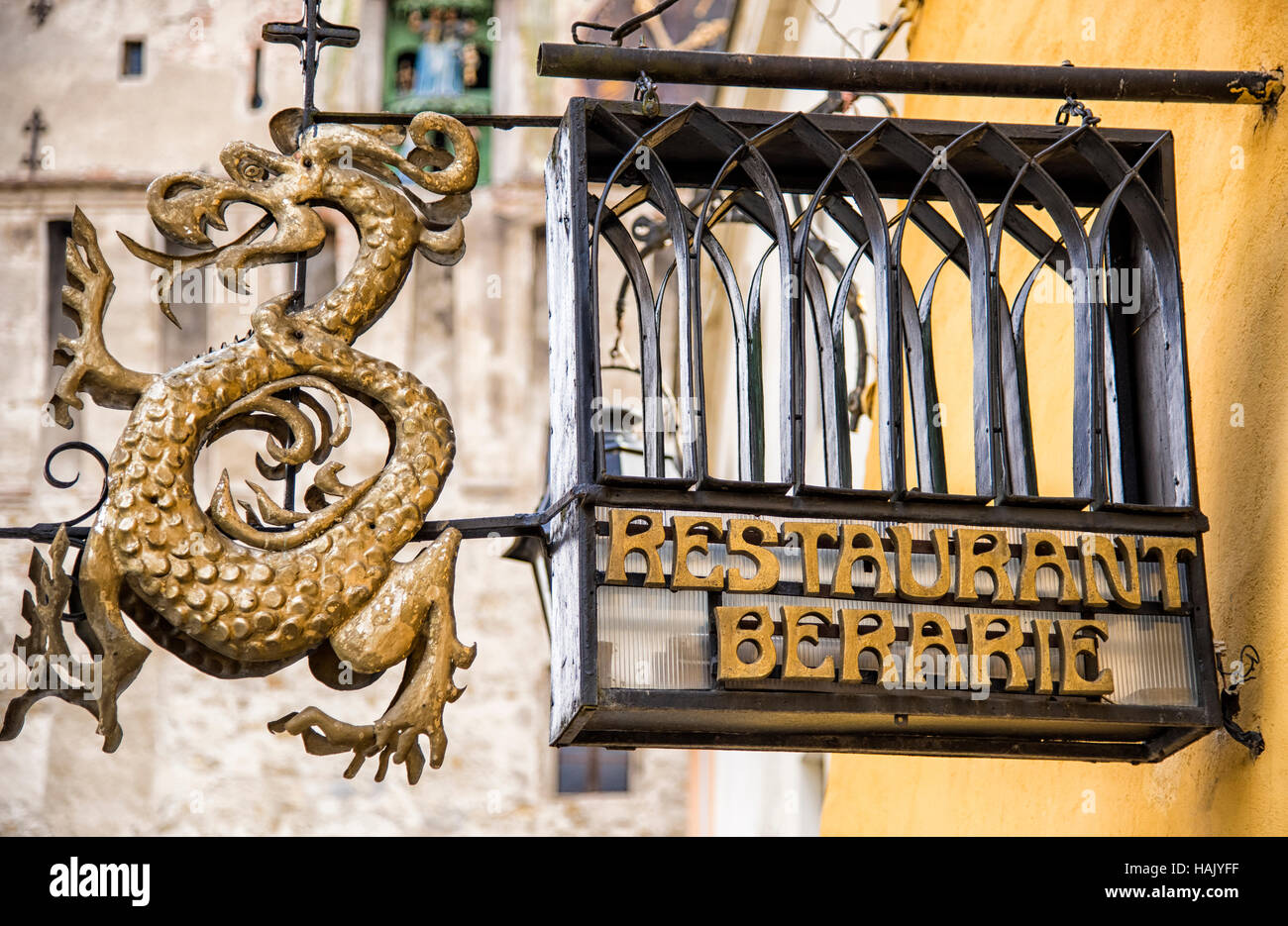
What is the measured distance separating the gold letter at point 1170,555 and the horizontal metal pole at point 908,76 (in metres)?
0.92

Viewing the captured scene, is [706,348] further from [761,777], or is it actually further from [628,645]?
[628,645]

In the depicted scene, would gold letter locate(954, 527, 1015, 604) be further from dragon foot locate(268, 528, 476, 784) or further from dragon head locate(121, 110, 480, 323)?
dragon head locate(121, 110, 480, 323)

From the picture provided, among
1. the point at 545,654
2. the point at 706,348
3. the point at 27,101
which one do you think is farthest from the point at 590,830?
the point at 27,101

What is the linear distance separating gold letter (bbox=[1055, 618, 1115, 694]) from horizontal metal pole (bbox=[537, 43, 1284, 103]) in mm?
1069

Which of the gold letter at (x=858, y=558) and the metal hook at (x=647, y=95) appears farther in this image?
the metal hook at (x=647, y=95)

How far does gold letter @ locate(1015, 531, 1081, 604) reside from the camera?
145 inches

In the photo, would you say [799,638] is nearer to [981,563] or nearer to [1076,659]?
[981,563]

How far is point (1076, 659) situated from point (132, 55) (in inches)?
609

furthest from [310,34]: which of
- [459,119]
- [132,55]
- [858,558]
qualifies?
[132,55]

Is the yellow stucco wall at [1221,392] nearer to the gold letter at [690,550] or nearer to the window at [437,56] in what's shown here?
the gold letter at [690,550]

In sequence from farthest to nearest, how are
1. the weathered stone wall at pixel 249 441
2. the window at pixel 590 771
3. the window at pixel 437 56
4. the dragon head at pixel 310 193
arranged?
the window at pixel 437 56, the window at pixel 590 771, the weathered stone wall at pixel 249 441, the dragon head at pixel 310 193

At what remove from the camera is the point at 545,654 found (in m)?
16.5

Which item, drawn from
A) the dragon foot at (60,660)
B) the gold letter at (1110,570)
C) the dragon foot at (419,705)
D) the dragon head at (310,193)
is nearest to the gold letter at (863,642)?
the gold letter at (1110,570)

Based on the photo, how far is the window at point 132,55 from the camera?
17.6m
